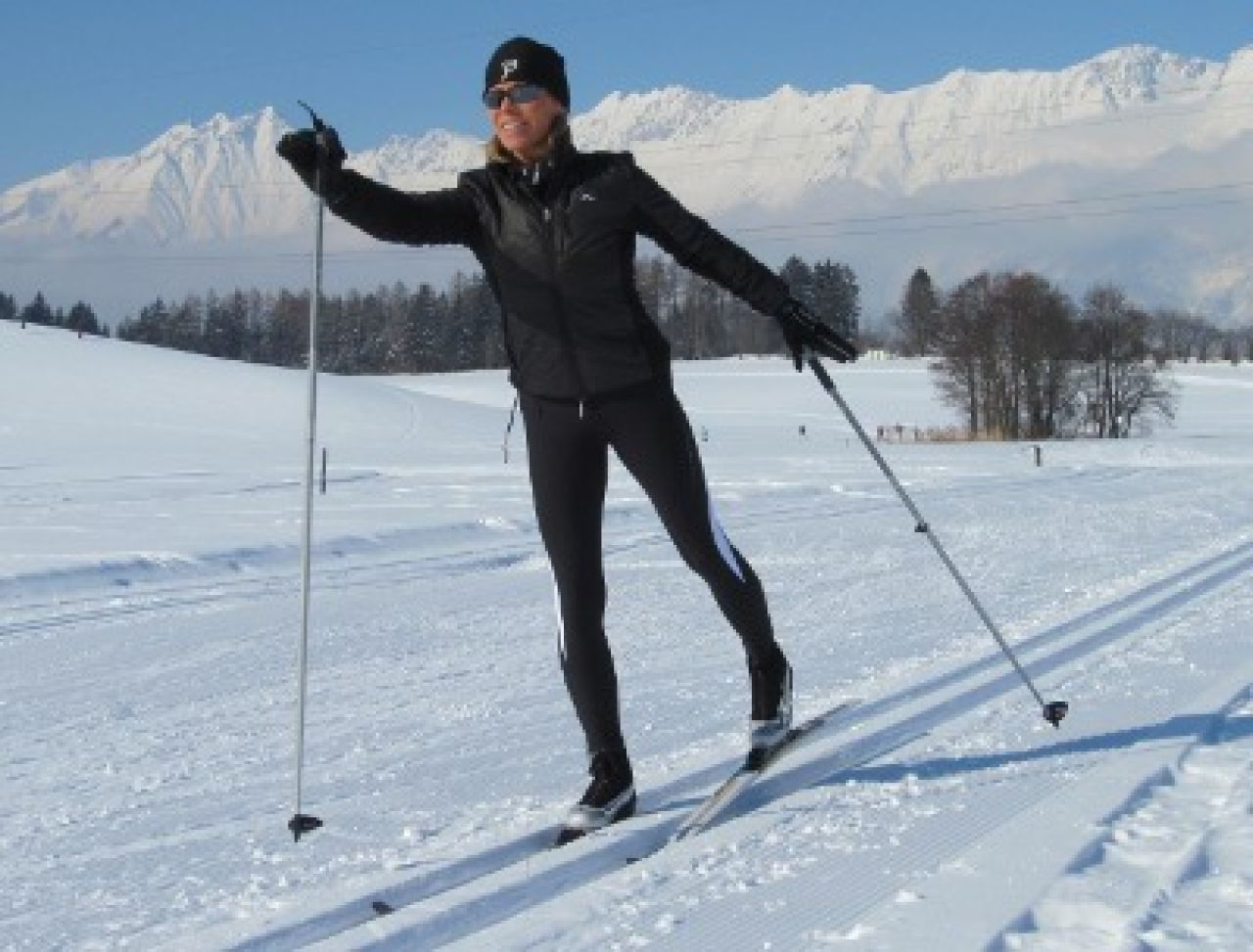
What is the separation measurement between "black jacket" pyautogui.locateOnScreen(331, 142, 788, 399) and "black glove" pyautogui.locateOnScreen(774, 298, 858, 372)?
12 cm

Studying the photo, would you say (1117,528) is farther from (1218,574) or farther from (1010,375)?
(1010,375)

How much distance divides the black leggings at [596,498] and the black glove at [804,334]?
0.37 metres

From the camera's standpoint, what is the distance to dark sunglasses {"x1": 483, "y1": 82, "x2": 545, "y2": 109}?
335 centimetres

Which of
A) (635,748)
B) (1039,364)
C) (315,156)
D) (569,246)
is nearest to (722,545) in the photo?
(569,246)

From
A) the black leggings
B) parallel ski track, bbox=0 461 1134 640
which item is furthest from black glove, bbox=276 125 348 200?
parallel ski track, bbox=0 461 1134 640

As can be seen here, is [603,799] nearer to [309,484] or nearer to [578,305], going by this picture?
[309,484]

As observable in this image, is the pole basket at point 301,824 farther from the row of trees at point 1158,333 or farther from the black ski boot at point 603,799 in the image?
the row of trees at point 1158,333

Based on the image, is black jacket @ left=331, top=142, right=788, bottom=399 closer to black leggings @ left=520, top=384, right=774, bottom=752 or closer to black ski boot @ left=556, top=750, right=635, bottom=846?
black leggings @ left=520, top=384, right=774, bottom=752

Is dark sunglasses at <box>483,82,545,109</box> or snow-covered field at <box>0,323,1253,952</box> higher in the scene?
dark sunglasses at <box>483,82,545,109</box>

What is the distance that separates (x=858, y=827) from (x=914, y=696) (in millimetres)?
1704

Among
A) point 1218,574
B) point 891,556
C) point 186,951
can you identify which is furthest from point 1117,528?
point 186,951

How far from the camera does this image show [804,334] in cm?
368

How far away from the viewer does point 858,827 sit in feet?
10.7

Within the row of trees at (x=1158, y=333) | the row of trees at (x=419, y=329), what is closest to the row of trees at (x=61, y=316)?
the row of trees at (x=419, y=329)
